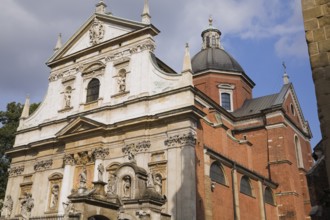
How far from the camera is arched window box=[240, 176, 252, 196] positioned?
20.9 metres

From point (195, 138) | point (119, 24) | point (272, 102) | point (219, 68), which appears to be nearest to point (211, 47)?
point (219, 68)

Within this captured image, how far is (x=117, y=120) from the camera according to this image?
20.8m

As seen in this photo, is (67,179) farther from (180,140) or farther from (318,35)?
(318,35)

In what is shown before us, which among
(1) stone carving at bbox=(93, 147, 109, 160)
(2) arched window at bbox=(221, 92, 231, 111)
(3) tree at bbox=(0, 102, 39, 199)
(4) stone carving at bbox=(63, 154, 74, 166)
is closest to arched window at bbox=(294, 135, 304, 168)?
(2) arched window at bbox=(221, 92, 231, 111)

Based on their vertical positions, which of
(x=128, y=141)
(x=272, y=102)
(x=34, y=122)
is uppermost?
(x=272, y=102)

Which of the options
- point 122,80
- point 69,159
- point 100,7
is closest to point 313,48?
point 122,80

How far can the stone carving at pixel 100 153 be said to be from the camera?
67.2 ft

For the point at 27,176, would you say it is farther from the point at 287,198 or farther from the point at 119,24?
the point at 287,198

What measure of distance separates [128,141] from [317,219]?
34.5 feet

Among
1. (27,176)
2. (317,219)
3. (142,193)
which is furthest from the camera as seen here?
(27,176)

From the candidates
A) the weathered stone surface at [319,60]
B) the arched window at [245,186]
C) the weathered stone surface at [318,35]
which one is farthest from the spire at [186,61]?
the weathered stone surface at [319,60]

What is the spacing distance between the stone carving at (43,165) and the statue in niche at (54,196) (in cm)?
138

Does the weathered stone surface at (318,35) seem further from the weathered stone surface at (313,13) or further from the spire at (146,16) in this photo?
the spire at (146,16)

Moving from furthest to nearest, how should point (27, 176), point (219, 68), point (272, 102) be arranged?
point (219, 68)
point (272, 102)
point (27, 176)
